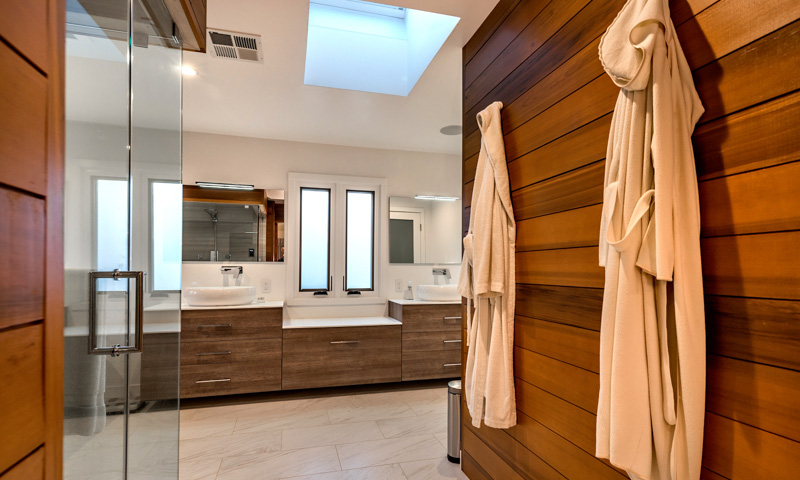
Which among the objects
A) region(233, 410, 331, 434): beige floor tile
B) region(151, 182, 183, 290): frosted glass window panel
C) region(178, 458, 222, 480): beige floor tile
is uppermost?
region(151, 182, 183, 290): frosted glass window panel

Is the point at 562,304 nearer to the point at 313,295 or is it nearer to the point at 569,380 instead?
the point at 569,380

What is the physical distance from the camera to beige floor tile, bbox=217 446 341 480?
2248 mm

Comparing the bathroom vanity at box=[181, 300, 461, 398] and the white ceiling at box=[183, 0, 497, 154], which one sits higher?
the white ceiling at box=[183, 0, 497, 154]

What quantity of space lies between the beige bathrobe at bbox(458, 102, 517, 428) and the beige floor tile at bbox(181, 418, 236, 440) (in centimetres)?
190

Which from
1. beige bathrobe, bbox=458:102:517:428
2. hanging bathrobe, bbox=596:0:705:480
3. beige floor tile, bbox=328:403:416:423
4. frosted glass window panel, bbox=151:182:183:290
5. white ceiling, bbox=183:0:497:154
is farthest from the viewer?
beige floor tile, bbox=328:403:416:423

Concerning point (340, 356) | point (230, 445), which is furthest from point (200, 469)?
point (340, 356)

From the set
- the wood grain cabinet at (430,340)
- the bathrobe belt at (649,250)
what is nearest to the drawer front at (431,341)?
the wood grain cabinet at (430,340)

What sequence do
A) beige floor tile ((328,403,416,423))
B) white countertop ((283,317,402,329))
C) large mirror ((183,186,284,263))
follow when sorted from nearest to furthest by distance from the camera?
beige floor tile ((328,403,416,423)), white countertop ((283,317,402,329)), large mirror ((183,186,284,263))

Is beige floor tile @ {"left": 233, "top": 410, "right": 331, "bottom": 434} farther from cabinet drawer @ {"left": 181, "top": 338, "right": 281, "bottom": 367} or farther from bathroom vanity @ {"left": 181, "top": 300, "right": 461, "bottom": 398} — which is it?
cabinet drawer @ {"left": 181, "top": 338, "right": 281, "bottom": 367}

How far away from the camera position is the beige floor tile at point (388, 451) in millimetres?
2398

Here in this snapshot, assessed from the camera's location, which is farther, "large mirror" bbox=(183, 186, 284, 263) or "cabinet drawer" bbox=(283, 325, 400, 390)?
"large mirror" bbox=(183, 186, 284, 263)

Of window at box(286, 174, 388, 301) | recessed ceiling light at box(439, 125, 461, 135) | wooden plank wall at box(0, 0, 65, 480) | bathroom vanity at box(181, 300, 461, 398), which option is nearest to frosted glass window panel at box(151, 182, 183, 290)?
wooden plank wall at box(0, 0, 65, 480)

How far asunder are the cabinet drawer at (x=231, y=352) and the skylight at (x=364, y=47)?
6.80ft

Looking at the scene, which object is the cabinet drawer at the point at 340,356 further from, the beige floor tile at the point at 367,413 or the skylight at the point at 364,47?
the skylight at the point at 364,47
